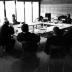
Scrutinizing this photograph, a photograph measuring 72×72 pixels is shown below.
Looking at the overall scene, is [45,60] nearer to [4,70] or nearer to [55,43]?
[55,43]

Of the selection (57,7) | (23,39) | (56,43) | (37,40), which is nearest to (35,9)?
(57,7)

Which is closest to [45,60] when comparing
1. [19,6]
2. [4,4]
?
[4,4]

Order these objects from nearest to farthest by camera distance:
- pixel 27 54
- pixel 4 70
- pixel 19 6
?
pixel 4 70 → pixel 27 54 → pixel 19 6

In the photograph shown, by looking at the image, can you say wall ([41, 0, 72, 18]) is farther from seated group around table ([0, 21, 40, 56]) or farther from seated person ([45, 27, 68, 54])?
seated person ([45, 27, 68, 54])

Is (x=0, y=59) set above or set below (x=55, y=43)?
below

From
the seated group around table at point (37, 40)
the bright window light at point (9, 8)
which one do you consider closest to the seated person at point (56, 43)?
the seated group around table at point (37, 40)

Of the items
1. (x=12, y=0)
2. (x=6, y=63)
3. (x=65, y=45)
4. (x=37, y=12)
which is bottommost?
(x=6, y=63)

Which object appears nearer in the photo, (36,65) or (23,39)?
(36,65)

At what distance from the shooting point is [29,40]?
4.02m

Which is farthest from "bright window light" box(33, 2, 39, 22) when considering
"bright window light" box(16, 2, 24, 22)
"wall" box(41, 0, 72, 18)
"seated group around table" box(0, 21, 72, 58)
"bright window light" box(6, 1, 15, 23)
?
"seated group around table" box(0, 21, 72, 58)

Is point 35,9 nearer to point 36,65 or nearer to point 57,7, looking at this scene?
point 57,7

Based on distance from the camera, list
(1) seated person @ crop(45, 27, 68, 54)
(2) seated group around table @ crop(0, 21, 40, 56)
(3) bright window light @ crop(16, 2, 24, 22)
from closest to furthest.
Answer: (1) seated person @ crop(45, 27, 68, 54)
(2) seated group around table @ crop(0, 21, 40, 56)
(3) bright window light @ crop(16, 2, 24, 22)

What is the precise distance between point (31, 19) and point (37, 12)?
3.10 feet

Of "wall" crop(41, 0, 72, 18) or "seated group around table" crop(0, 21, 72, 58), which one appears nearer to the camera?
"seated group around table" crop(0, 21, 72, 58)
